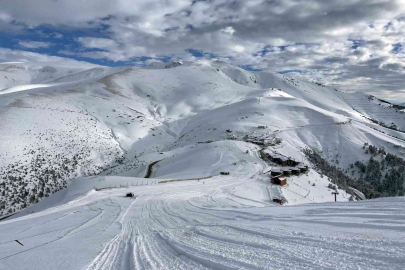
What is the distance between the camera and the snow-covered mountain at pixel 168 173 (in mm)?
4801

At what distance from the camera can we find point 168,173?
30.5 meters

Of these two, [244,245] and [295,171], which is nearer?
[244,245]

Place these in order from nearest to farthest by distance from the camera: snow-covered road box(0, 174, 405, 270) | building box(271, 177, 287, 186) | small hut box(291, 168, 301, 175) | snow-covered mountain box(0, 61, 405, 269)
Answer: snow-covered road box(0, 174, 405, 270) < snow-covered mountain box(0, 61, 405, 269) < building box(271, 177, 287, 186) < small hut box(291, 168, 301, 175)

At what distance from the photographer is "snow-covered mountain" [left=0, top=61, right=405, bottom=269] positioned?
480cm

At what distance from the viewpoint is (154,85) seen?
116m

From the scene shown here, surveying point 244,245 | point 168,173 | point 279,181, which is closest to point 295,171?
point 279,181

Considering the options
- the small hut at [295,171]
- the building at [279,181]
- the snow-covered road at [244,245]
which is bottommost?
the building at [279,181]

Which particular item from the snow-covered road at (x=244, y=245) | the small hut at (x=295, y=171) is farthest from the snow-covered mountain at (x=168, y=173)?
the small hut at (x=295, y=171)

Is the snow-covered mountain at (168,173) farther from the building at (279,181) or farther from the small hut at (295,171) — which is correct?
the small hut at (295,171)

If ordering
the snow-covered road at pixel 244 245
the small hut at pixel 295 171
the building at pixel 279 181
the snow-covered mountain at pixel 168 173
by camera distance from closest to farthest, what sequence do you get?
the snow-covered road at pixel 244 245 < the snow-covered mountain at pixel 168 173 < the building at pixel 279 181 < the small hut at pixel 295 171

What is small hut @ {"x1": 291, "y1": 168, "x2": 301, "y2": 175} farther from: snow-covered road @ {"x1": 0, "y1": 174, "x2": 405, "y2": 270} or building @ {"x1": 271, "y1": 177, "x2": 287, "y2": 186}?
snow-covered road @ {"x1": 0, "y1": 174, "x2": 405, "y2": 270}

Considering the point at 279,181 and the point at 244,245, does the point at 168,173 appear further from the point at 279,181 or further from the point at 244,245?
the point at 244,245

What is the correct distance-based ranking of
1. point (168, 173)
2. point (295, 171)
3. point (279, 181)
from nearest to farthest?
point (279, 181) → point (295, 171) → point (168, 173)

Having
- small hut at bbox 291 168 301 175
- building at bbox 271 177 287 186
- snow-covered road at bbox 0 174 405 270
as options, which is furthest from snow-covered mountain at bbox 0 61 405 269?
small hut at bbox 291 168 301 175
